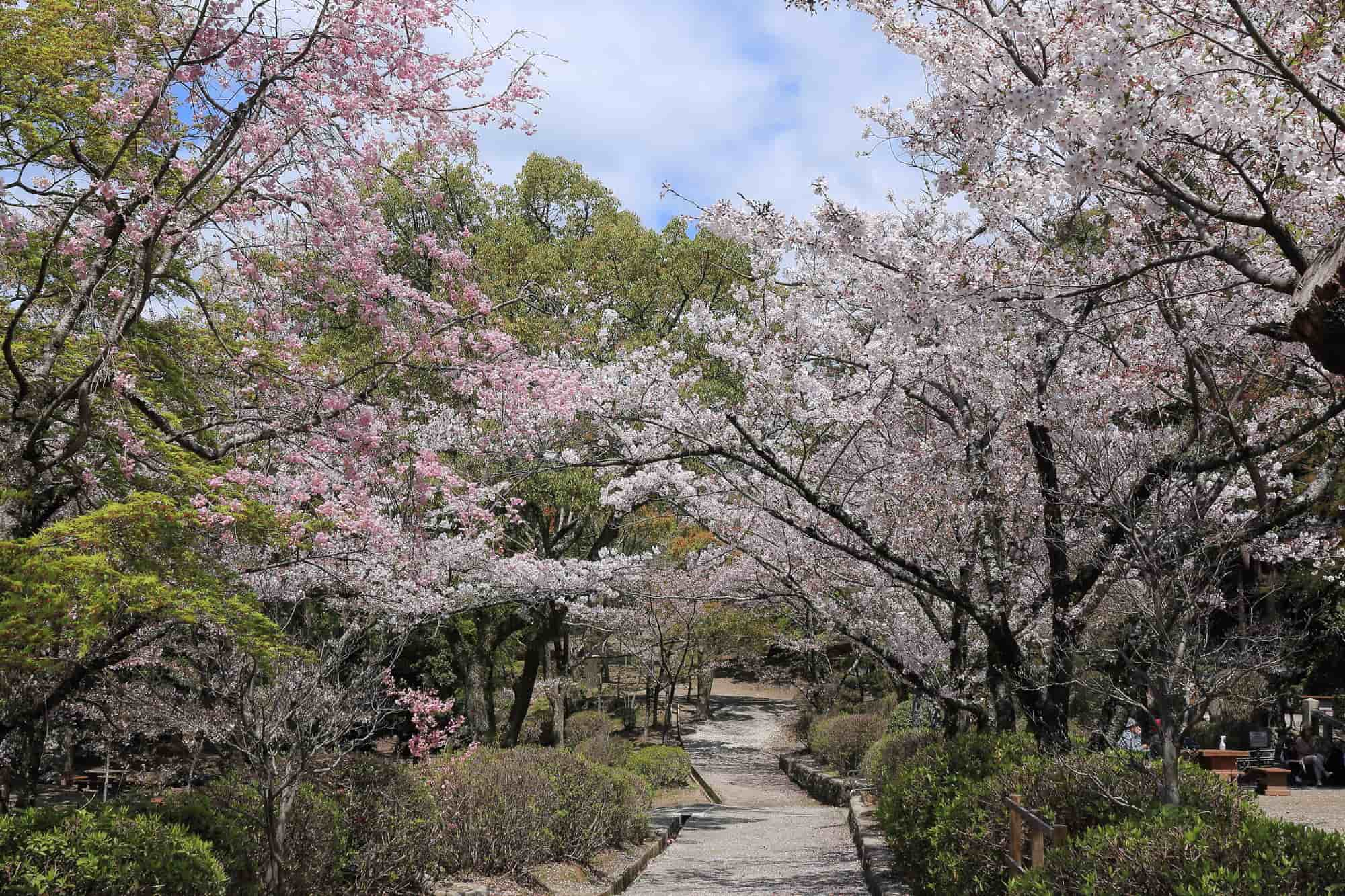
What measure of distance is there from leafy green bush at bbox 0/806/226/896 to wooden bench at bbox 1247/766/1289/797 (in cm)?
1478

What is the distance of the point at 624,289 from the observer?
21.0m

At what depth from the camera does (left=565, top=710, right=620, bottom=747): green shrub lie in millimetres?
22784

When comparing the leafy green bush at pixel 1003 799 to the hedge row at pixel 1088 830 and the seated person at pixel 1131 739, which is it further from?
the seated person at pixel 1131 739

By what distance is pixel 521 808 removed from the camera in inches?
363

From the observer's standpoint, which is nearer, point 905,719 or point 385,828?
point 385,828

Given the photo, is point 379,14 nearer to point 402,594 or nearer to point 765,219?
point 765,219

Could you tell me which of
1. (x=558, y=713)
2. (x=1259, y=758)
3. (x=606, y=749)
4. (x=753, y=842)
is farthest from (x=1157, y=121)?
(x=558, y=713)

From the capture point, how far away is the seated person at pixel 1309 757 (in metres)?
15.7

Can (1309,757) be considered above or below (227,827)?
below

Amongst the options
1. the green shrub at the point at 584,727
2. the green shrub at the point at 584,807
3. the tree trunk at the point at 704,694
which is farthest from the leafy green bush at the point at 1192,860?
the tree trunk at the point at 704,694

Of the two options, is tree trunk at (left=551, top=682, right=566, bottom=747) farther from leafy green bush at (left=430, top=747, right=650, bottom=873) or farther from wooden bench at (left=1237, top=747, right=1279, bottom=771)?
wooden bench at (left=1237, top=747, right=1279, bottom=771)

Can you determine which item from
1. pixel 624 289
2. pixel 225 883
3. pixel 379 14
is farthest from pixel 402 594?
pixel 624 289

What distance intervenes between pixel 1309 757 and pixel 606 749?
39.4 feet

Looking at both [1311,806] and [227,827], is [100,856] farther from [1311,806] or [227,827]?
[1311,806]
